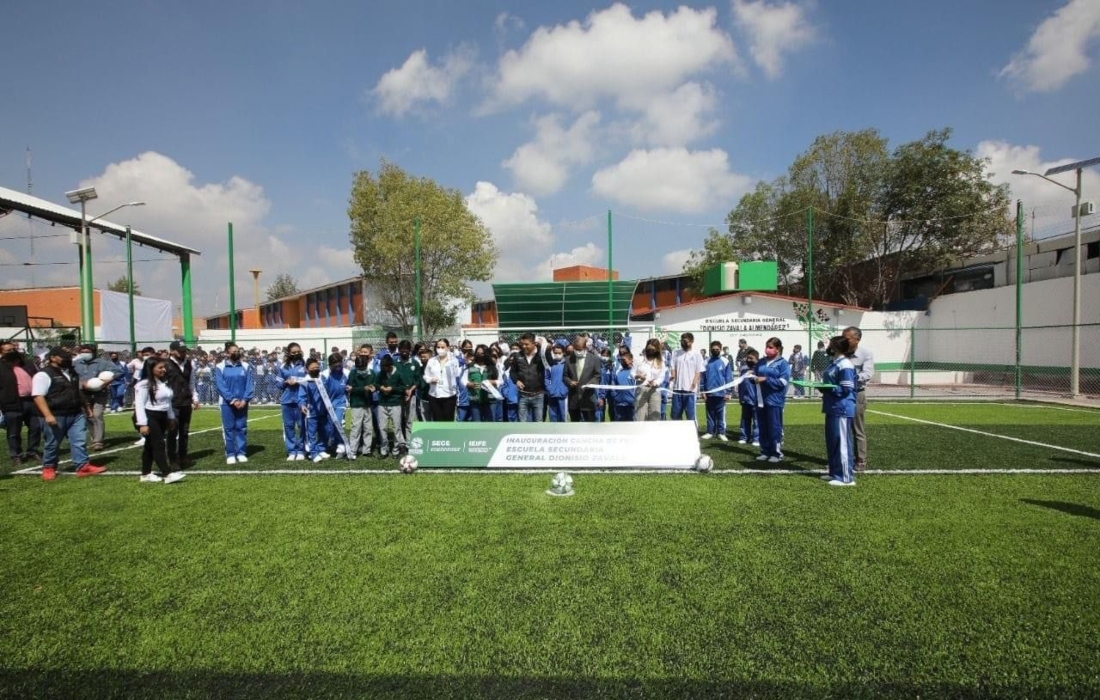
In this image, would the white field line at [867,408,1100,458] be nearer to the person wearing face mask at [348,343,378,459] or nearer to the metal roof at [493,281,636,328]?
the person wearing face mask at [348,343,378,459]

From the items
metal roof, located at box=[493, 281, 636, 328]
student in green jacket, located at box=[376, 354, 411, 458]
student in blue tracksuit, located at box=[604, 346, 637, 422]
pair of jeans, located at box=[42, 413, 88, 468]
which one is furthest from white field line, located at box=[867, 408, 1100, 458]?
pair of jeans, located at box=[42, 413, 88, 468]

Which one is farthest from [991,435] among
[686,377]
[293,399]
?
[293,399]

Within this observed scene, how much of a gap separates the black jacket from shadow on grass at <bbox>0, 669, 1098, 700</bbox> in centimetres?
553

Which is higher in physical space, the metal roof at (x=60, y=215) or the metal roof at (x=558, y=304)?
the metal roof at (x=60, y=215)

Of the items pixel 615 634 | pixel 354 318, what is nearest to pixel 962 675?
pixel 615 634

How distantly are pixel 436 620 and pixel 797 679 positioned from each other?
7.25 feet

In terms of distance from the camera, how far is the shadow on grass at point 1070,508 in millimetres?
5664

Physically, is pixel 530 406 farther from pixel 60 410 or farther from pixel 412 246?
pixel 412 246

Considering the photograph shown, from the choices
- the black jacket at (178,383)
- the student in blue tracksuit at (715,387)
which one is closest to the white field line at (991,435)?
the student in blue tracksuit at (715,387)

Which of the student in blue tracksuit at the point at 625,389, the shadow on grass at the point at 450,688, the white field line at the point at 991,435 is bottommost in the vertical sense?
the white field line at the point at 991,435

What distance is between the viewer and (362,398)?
29.3 ft

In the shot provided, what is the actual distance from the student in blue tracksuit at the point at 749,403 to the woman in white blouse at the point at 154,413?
339 inches

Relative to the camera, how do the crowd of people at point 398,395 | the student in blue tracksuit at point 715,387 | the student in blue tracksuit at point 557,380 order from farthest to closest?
the student in blue tracksuit at point 715,387
the student in blue tracksuit at point 557,380
the crowd of people at point 398,395

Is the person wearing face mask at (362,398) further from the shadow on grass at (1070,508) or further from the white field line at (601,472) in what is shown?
the shadow on grass at (1070,508)
